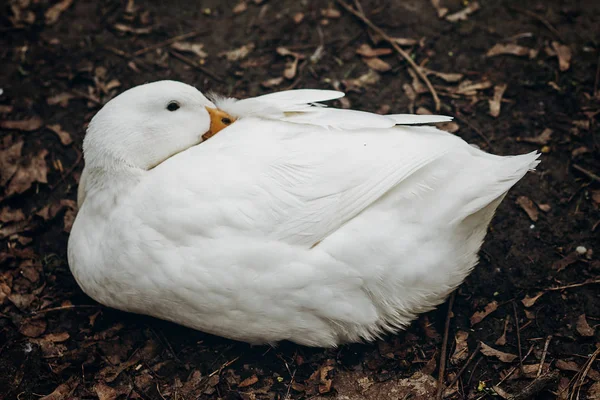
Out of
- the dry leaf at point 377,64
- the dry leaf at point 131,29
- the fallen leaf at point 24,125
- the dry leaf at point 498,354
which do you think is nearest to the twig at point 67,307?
the fallen leaf at point 24,125

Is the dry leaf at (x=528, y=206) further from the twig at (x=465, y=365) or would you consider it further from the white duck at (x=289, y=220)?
the twig at (x=465, y=365)

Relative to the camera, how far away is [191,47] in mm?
4652

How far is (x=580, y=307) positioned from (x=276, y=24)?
3058 mm

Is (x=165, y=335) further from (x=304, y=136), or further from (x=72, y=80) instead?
(x=72, y=80)

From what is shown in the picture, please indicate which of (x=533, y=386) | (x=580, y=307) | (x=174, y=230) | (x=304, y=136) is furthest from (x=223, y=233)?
(x=580, y=307)

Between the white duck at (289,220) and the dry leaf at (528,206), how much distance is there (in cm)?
70

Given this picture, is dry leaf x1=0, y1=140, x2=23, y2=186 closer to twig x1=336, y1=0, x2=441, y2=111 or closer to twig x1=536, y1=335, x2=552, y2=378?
twig x1=336, y1=0, x2=441, y2=111

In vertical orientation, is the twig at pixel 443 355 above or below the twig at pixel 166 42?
below

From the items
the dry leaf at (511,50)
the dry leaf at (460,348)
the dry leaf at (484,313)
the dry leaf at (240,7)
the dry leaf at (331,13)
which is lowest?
the dry leaf at (460,348)

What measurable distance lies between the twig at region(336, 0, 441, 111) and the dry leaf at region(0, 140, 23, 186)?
2.70m

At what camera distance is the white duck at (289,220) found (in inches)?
103

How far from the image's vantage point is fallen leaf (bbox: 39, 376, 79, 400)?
2988mm

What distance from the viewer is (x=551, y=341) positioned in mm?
3008

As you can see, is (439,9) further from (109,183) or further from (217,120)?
(109,183)
